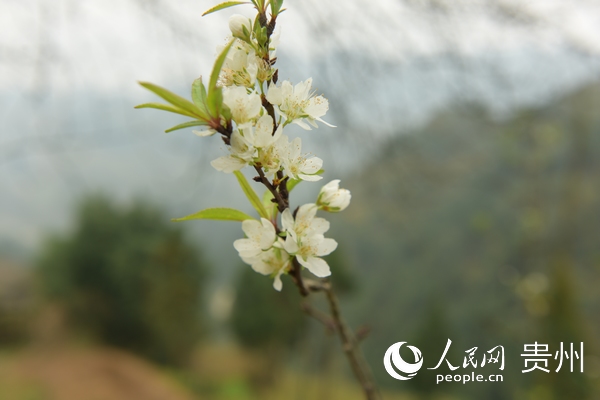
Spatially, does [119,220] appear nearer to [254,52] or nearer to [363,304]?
[363,304]

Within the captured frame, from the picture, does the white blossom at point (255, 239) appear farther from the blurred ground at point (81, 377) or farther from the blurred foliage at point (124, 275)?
the blurred ground at point (81, 377)

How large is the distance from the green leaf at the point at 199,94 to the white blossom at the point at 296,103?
0.10 feet

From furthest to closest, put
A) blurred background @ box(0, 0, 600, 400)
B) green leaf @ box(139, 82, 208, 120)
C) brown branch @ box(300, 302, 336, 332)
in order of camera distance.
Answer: blurred background @ box(0, 0, 600, 400) < brown branch @ box(300, 302, 336, 332) < green leaf @ box(139, 82, 208, 120)

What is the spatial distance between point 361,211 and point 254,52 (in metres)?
2.07

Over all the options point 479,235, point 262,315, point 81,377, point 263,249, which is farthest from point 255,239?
point 479,235

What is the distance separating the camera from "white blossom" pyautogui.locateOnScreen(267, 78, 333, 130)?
0.67 feet

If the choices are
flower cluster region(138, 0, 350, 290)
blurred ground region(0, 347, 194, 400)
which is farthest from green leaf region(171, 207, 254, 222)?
blurred ground region(0, 347, 194, 400)

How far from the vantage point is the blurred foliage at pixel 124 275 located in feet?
6.38

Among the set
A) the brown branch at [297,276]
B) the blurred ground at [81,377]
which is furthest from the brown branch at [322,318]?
the blurred ground at [81,377]

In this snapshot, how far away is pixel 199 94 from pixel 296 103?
0.17 feet

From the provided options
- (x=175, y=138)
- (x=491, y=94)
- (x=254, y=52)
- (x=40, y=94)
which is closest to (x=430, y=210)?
(x=491, y=94)

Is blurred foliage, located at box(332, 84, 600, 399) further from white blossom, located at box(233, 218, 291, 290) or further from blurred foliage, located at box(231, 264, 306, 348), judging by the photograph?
white blossom, located at box(233, 218, 291, 290)

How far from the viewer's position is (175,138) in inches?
56.7

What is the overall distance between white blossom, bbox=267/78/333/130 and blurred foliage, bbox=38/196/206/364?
1.87 m
